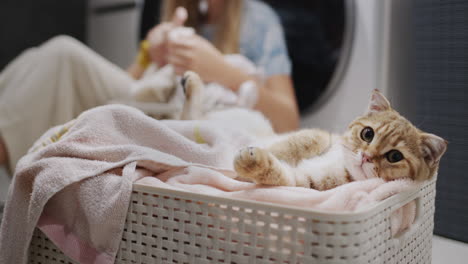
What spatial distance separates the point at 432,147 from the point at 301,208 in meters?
0.24

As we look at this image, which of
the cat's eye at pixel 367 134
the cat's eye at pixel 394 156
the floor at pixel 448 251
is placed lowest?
the floor at pixel 448 251

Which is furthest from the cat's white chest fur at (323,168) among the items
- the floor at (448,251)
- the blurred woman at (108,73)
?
the blurred woman at (108,73)

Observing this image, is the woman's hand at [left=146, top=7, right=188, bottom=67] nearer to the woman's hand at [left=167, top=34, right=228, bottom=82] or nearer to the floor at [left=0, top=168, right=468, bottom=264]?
the woman's hand at [left=167, top=34, right=228, bottom=82]

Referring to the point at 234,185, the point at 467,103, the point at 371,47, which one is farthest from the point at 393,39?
the point at 234,185

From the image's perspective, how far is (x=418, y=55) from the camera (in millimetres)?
1288

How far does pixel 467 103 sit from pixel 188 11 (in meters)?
1.30

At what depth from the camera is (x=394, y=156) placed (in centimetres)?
70

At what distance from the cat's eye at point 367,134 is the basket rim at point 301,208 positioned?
10 centimetres

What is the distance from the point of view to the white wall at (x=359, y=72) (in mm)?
1741

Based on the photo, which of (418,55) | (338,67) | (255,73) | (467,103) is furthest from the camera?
(338,67)

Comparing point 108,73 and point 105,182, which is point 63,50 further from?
point 105,182

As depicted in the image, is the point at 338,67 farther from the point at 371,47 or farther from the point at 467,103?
the point at 467,103

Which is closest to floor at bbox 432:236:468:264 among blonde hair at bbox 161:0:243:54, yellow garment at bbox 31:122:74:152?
yellow garment at bbox 31:122:74:152

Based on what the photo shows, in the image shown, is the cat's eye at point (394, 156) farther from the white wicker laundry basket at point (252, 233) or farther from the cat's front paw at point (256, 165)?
the cat's front paw at point (256, 165)
